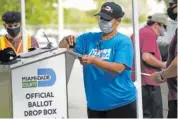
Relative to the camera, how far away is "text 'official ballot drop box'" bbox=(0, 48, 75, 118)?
3371 mm

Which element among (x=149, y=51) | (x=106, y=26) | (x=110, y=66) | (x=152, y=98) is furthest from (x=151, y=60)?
(x=110, y=66)

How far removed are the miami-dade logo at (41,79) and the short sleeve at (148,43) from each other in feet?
6.06

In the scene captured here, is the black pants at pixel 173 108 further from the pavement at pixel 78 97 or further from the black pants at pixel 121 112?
the pavement at pixel 78 97

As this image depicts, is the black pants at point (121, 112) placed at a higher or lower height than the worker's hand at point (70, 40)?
lower

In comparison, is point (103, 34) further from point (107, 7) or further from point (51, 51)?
point (51, 51)

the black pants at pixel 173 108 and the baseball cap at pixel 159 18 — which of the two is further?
the baseball cap at pixel 159 18

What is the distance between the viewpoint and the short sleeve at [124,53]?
144 inches

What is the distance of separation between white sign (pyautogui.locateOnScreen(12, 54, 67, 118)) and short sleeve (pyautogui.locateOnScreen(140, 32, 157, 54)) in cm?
178

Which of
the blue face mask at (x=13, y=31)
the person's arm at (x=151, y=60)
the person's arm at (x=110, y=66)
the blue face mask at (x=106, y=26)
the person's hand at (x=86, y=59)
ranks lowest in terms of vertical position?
the person's arm at (x=110, y=66)

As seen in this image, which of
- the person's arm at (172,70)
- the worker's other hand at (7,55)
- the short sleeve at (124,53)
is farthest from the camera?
the short sleeve at (124,53)

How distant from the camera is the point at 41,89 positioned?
3.42 m

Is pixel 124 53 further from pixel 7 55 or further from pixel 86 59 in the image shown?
pixel 7 55

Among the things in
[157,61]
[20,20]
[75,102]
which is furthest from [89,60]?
[75,102]

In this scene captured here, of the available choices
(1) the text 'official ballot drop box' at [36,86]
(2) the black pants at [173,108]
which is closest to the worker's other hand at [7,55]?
(1) the text 'official ballot drop box' at [36,86]
